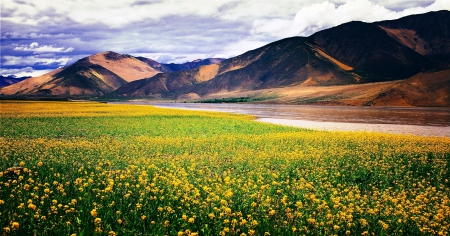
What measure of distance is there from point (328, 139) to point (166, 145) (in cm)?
1079

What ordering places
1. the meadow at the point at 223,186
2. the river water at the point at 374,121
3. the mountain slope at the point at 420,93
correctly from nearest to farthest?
1. the meadow at the point at 223,186
2. the river water at the point at 374,121
3. the mountain slope at the point at 420,93

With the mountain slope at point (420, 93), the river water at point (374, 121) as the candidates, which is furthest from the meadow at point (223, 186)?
the mountain slope at point (420, 93)

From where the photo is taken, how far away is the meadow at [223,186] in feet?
25.9

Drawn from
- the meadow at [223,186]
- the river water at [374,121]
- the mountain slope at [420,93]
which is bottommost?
the river water at [374,121]

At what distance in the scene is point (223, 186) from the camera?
10.3 metres

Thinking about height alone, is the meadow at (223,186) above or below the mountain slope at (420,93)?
below

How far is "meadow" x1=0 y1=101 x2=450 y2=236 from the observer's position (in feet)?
25.9

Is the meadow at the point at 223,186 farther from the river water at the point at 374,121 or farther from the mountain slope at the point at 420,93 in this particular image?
the mountain slope at the point at 420,93

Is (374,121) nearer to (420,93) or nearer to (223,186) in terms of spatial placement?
(223,186)

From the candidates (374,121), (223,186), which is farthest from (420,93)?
(223,186)

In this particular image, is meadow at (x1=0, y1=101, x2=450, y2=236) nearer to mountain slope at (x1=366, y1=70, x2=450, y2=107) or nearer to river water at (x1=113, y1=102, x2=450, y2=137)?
river water at (x1=113, y1=102, x2=450, y2=137)

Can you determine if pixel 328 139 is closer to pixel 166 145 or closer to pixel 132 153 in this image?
pixel 166 145

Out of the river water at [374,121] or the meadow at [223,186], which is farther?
the river water at [374,121]

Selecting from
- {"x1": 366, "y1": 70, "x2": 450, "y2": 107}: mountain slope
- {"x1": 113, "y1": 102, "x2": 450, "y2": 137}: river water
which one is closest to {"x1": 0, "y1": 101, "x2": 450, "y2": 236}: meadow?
{"x1": 113, "y1": 102, "x2": 450, "y2": 137}: river water
